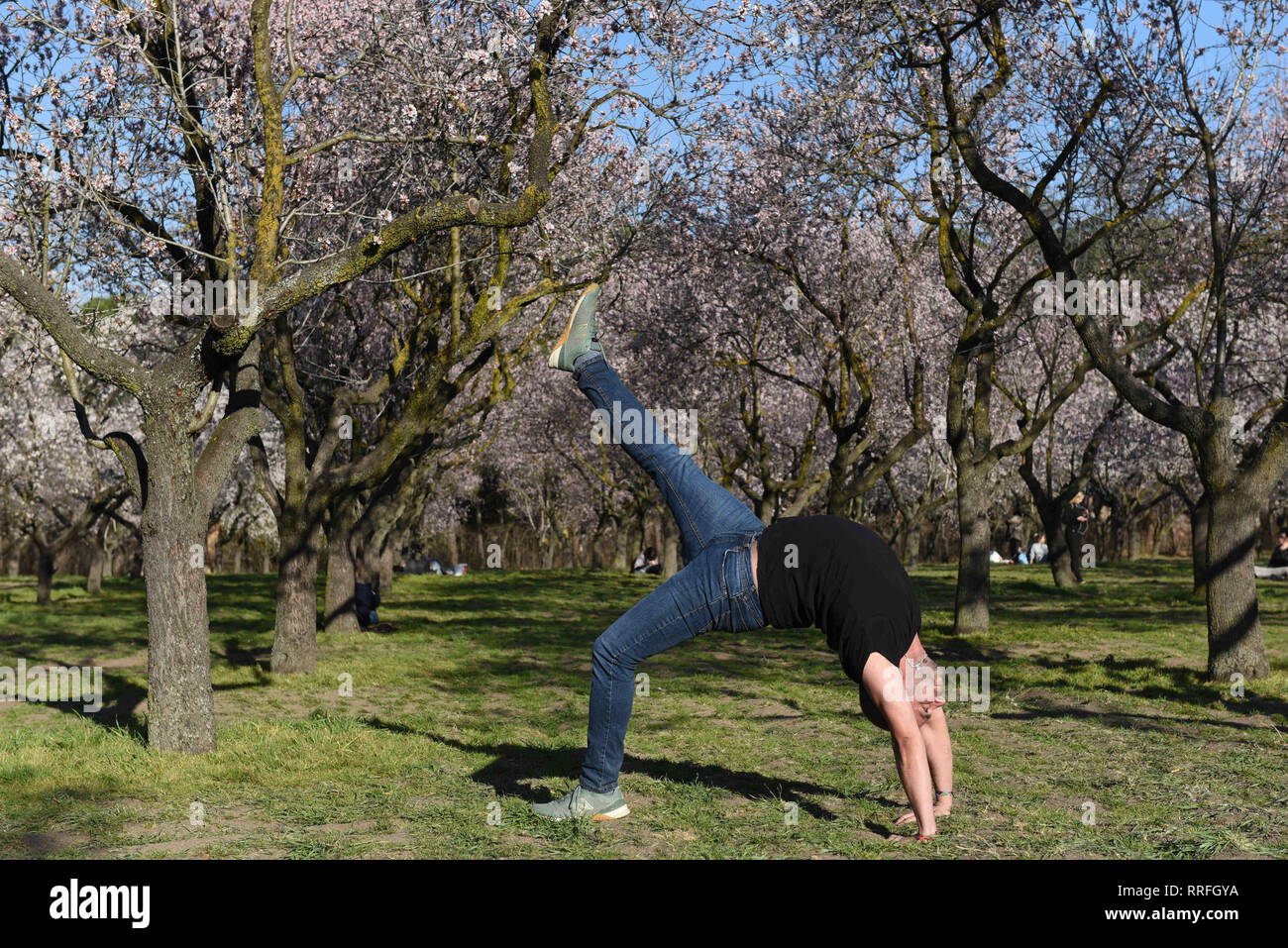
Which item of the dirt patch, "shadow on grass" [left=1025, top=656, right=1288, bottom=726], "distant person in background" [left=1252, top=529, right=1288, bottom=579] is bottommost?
"shadow on grass" [left=1025, top=656, right=1288, bottom=726]

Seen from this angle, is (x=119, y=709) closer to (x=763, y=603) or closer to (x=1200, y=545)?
(x=763, y=603)

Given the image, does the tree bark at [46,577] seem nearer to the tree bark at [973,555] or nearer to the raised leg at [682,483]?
the tree bark at [973,555]

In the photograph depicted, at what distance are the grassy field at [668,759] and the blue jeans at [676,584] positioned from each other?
718 millimetres

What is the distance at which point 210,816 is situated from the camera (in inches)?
245

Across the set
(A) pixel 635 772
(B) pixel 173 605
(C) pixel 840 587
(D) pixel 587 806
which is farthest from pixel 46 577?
(C) pixel 840 587

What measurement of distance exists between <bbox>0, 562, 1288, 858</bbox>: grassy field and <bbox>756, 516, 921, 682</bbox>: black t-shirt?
1.05 m

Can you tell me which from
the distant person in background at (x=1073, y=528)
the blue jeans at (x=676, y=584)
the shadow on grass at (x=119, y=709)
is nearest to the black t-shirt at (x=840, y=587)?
the blue jeans at (x=676, y=584)

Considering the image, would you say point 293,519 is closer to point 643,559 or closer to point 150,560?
point 150,560

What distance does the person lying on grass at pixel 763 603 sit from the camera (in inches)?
194

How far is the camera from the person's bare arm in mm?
4922

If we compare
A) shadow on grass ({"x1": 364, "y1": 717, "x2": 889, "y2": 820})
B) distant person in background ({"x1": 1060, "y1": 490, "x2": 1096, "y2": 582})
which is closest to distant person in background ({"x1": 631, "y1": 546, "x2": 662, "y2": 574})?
distant person in background ({"x1": 1060, "y1": 490, "x2": 1096, "y2": 582})

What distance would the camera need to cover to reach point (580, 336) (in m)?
5.79

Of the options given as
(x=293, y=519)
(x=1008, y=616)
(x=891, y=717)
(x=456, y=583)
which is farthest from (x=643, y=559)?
(x=891, y=717)

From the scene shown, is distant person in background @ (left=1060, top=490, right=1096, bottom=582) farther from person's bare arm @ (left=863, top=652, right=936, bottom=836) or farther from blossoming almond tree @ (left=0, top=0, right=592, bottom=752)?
person's bare arm @ (left=863, top=652, right=936, bottom=836)
